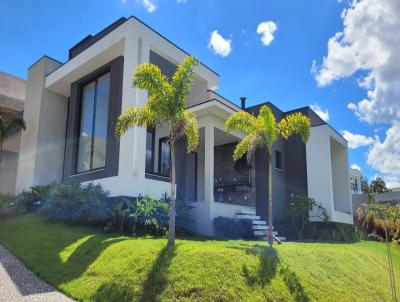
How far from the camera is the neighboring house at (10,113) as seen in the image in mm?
22562

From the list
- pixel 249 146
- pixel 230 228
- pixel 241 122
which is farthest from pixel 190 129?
pixel 230 228

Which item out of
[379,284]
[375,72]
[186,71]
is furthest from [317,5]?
[379,284]

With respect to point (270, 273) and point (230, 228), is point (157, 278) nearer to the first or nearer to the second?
point (270, 273)

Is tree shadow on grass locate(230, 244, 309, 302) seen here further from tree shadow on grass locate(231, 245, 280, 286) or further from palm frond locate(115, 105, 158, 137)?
palm frond locate(115, 105, 158, 137)

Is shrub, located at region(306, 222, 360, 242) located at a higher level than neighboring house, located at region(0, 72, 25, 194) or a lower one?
lower

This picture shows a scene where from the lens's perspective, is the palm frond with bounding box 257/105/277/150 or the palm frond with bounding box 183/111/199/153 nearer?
the palm frond with bounding box 183/111/199/153

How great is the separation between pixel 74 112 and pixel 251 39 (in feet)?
28.5

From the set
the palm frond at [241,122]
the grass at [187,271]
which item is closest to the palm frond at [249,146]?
the palm frond at [241,122]

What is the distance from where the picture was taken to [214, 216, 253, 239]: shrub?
1373cm

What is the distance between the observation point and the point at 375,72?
13.4 metres

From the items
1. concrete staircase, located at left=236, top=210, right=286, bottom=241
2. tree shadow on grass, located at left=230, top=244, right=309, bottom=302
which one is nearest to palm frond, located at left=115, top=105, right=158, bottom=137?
→ tree shadow on grass, located at left=230, top=244, right=309, bottom=302

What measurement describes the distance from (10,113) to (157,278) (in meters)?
20.9

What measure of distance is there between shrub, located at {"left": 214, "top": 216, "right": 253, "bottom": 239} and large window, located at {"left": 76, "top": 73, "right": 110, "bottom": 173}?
5.16 meters

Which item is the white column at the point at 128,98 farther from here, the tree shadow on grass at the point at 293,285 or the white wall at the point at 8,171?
the white wall at the point at 8,171
